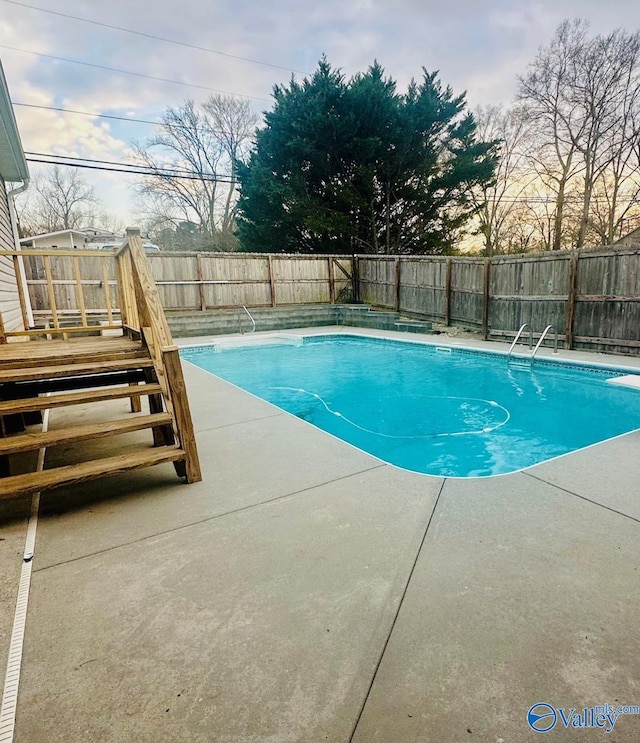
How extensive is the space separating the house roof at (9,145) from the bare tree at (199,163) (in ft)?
41.1

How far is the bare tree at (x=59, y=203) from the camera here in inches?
837

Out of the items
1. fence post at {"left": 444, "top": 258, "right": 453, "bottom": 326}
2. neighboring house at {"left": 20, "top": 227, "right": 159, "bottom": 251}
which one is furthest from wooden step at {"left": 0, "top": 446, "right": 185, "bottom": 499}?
neighboring house at {"left": 20, "top": 227, "right": 159, "bottom": 251}

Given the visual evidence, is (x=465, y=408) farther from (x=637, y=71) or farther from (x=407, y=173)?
(x=637, y=71)

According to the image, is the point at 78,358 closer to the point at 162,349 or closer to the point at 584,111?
the point at 162,349

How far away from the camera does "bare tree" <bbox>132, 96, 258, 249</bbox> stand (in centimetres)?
1919

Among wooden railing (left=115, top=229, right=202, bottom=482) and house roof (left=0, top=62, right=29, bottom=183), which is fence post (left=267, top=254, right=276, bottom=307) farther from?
wooden railing (left=115, top=229, right=202, bottom=482)

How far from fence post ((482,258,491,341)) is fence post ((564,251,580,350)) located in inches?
67.2

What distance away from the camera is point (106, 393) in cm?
259

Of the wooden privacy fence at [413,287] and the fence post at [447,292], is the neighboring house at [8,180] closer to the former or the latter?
the wooden privacy fence at [413,287]

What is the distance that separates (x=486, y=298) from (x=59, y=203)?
24029 mm

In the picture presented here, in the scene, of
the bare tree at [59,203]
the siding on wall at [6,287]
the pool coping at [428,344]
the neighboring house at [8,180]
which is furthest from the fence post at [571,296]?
the bare tree at [59,203]

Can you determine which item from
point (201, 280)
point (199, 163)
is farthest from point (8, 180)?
point (199, 163)

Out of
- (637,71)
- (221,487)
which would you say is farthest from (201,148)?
(221,487)

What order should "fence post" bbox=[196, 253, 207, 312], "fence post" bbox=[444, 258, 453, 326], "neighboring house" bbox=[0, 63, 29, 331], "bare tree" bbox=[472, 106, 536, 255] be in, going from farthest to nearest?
"bare tree" bbox=[472, 106, 536, 255] → "fence post" bbox=[196, 253, 207, 312] → "fence post" bbox=[444, 258, 453, 326] → "neighboring house" bbox=[0, 63, 29, 331]
